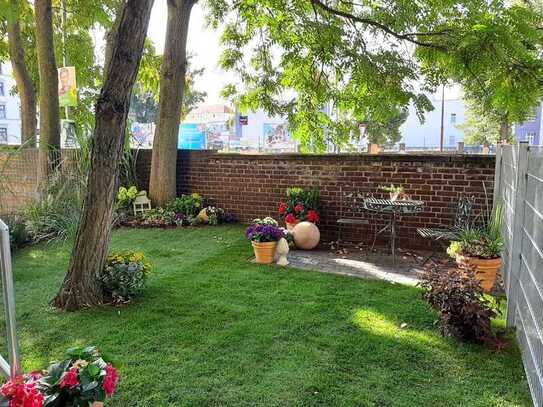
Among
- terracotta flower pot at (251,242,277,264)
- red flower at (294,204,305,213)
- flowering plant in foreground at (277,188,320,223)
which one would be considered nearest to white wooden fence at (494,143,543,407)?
terracotta flower pot at (251,242,277,264)

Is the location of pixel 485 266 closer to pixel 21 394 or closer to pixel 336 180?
pixel 336 180

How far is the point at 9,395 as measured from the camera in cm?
166

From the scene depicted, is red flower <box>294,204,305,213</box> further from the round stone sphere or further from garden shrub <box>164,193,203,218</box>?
garden shrub <box>164,193,203,218</box>

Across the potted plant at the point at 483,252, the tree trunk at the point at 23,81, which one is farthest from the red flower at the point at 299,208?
the tree trunk at the point at 23,81

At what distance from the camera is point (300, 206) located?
6.63m

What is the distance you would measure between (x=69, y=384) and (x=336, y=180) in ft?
17.9

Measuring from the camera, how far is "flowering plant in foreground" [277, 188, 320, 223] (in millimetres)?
6551

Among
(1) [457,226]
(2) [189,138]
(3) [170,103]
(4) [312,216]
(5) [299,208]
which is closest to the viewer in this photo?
(1) [457,226]

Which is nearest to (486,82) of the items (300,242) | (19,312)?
(300,242)

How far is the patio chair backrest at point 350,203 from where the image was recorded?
6605 millimetres

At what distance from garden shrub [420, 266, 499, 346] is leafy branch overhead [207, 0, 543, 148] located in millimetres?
1956

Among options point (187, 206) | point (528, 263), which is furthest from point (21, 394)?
point (187, 206)

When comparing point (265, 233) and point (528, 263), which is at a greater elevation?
point (528, 263)

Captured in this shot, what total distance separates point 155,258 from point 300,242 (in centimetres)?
204
